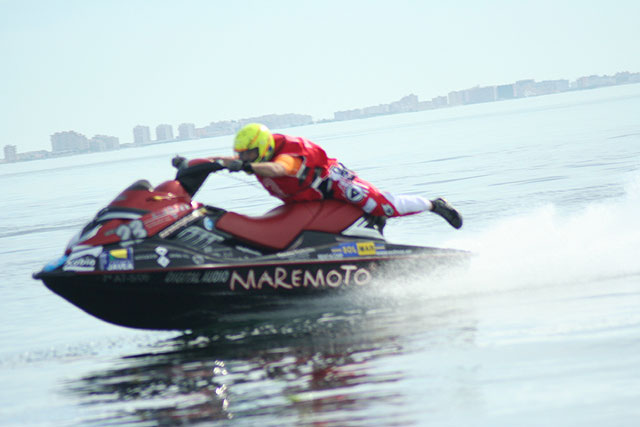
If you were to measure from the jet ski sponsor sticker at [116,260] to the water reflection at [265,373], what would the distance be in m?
0.72

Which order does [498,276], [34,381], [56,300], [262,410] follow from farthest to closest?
1. [56,300]
2. [498,276]
3. [34,381]
4. [262,410]

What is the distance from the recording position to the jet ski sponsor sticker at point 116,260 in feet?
22.7

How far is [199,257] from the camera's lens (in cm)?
718

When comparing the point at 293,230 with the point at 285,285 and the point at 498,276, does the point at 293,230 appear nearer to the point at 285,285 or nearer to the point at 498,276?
the point at 285,285

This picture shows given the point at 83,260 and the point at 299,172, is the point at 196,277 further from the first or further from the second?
the point at 299,172

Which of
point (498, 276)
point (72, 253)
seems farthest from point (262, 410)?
point (498, 276)

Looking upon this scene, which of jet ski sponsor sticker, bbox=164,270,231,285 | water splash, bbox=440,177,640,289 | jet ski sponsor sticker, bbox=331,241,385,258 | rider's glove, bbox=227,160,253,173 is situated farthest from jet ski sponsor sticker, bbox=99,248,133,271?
water splash, bbox=440,177,640,289

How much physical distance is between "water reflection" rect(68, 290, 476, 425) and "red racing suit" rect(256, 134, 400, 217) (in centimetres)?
95

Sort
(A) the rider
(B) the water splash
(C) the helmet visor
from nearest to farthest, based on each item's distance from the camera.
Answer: (A) the rider → (C) the helmet visor → (B) the water splash

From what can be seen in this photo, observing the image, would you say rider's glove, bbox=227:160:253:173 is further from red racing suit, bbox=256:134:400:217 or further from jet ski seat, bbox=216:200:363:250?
jet ski seat, bbox=216:200:363:250

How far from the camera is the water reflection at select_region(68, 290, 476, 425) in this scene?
5.05 metres

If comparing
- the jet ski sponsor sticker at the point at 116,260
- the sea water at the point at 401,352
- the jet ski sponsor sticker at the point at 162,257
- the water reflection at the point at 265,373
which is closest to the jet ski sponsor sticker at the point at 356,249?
the sea water at the point at 401,352

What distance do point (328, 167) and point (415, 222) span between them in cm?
612

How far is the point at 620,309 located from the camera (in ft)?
21.6
